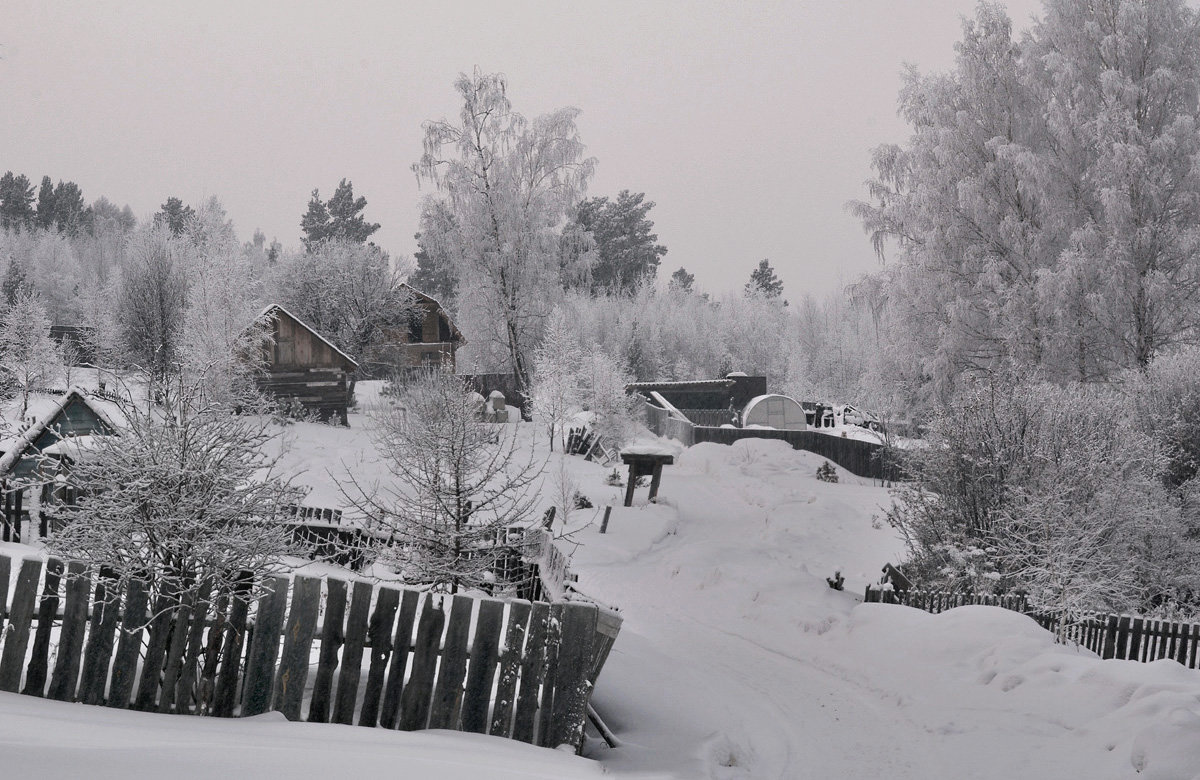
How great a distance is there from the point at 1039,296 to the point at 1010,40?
845 cm

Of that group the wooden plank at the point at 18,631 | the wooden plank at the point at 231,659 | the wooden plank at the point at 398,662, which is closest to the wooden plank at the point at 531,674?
the wooden plank at the point at 398,662

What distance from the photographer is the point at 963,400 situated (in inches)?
584

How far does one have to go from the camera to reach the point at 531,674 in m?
5.77

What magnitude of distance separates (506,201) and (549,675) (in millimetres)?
32562

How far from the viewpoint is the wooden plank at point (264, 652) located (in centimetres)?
558

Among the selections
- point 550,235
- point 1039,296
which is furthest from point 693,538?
point 550,235

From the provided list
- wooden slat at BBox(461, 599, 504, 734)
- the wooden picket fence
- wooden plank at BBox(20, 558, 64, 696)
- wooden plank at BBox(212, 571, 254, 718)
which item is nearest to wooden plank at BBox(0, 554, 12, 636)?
the wooden picket fence

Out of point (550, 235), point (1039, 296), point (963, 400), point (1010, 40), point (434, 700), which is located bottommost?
point (434, 700)

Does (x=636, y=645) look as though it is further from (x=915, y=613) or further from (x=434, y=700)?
(x=434, y=700)

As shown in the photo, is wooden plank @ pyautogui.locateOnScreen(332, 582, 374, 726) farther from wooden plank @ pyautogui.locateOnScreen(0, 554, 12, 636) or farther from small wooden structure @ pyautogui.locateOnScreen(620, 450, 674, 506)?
small wooden structure @ pyautogui.locateOnScreen(620, 450, 674, 506)

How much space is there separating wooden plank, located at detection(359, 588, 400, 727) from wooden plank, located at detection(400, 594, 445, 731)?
0.54ft

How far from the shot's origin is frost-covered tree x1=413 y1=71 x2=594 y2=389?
36625mm

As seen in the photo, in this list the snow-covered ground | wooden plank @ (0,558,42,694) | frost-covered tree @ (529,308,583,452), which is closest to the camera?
the snow-covered ground

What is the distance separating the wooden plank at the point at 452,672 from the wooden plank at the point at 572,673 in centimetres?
63
